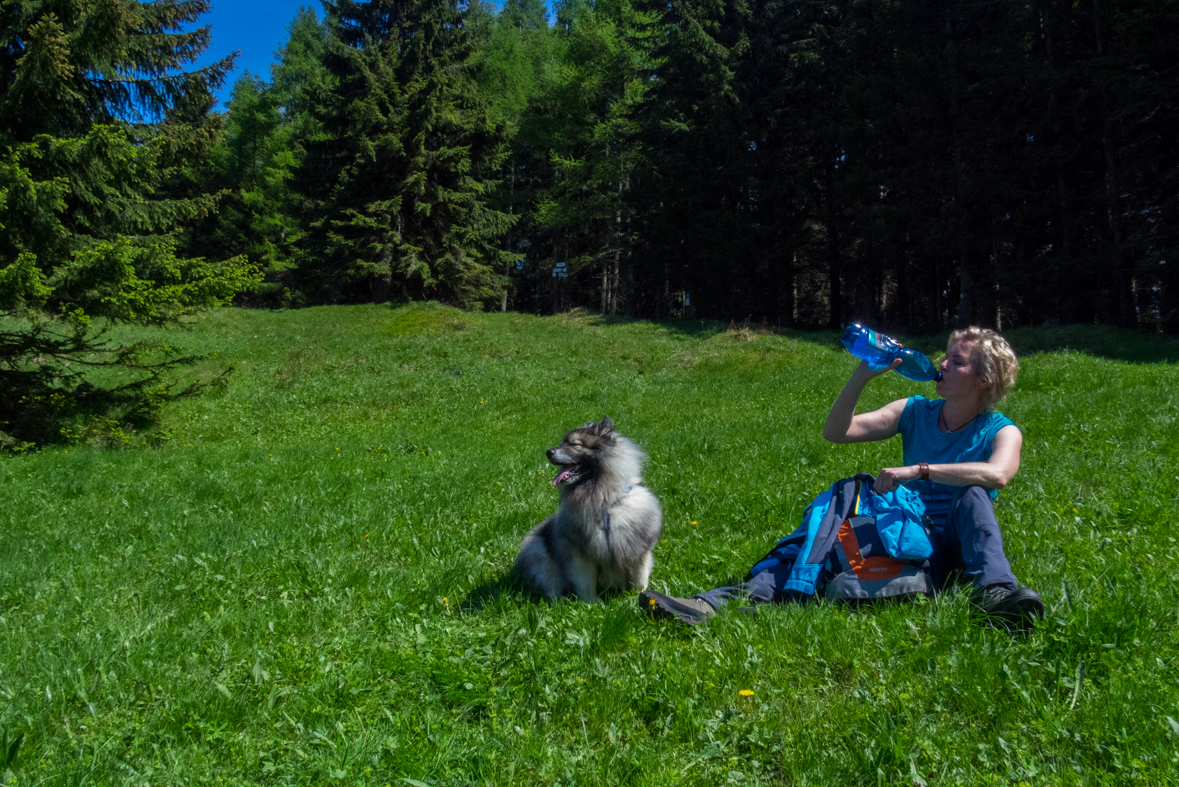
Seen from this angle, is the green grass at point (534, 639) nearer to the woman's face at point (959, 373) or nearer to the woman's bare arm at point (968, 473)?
the woman's bare arm at point (968, 473)

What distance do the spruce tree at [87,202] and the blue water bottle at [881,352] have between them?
11.6 metres

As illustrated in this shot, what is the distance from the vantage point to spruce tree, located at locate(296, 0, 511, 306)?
3069 cm

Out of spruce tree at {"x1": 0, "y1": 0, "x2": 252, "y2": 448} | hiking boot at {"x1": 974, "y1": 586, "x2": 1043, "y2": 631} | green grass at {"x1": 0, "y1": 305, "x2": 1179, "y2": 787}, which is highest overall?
spruce tree at {"x1": 0, "y1": 0, "x2": 252, "y2": 448}

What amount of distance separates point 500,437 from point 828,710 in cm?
890

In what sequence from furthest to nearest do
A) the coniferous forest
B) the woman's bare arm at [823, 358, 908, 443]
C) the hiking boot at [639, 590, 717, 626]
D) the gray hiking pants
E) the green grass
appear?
the coniferous forest → the woman's bare arm at [823, 358, 908, 443] → the hiking boot at [639, 590, 717, 626] → the gray hiking pants → the green grass

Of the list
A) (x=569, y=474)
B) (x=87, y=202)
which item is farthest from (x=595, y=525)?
(x=87, y=202)

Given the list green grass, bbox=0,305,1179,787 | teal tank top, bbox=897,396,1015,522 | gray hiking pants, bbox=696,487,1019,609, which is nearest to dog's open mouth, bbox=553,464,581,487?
green grass, bbox=0,305,1179,787

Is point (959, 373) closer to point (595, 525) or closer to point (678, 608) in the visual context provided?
point (678, 608)

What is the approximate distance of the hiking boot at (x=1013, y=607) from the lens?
3.23 metres

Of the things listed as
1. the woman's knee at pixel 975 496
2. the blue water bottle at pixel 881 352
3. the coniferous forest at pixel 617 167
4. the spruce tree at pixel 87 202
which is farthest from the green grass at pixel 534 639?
the coniferous forest at pixel 617 167

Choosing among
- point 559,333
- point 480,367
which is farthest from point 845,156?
point 480,367

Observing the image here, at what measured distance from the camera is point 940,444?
4039 mm

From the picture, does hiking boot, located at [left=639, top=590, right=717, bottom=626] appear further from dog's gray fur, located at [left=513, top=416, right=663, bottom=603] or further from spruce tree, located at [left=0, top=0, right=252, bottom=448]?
spruce tree, located at [left=0, top=0, right=252, bottom=448]

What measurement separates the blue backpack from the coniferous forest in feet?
38.3
